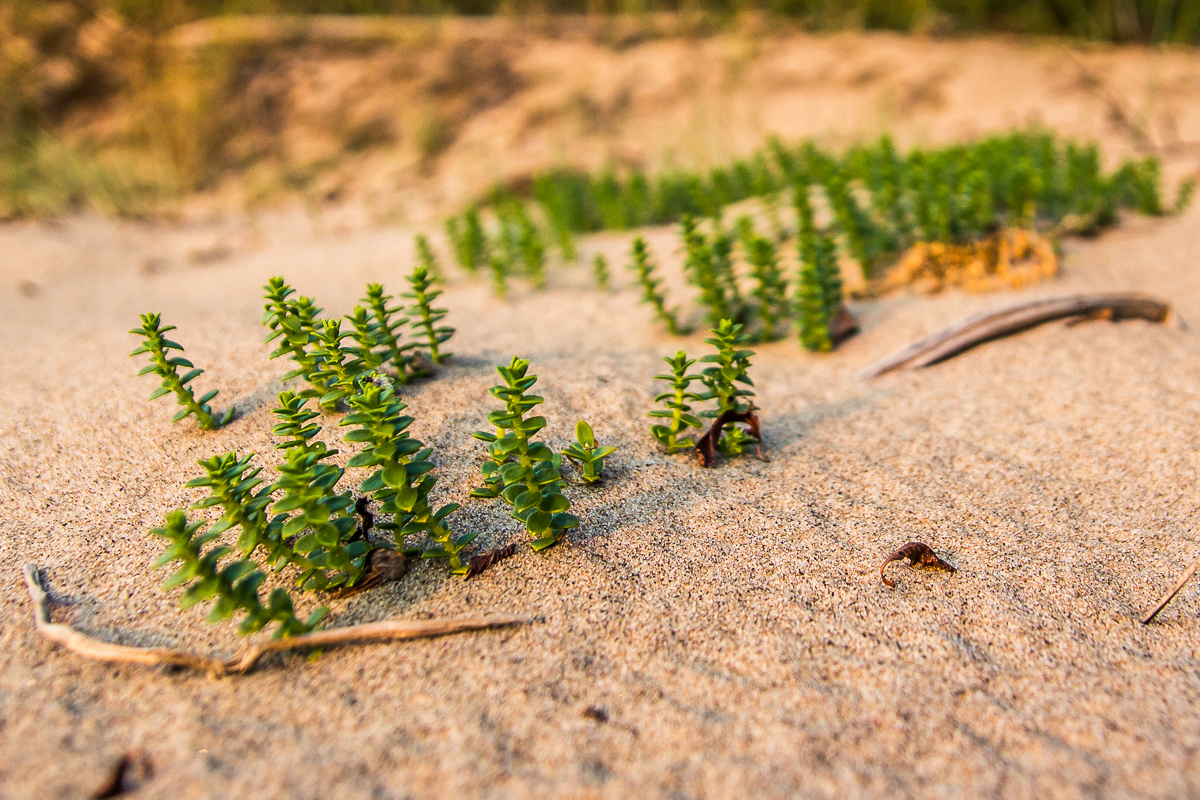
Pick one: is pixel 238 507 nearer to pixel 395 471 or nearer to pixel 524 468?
pixel 395 471

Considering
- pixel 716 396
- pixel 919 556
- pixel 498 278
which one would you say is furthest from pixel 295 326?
pixel 919 556

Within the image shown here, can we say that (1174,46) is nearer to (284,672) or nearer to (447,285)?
(447,285)

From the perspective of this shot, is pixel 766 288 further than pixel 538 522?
Yes

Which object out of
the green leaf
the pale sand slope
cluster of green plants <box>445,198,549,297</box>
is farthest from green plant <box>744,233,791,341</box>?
the green leaf

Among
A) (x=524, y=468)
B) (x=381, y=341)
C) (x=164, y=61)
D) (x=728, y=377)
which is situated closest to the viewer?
(x=524, y=468)

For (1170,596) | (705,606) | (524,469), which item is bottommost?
(1170,596)

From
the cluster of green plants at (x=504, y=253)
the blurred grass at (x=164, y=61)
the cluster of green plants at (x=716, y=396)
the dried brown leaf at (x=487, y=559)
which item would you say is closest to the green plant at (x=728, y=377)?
the cluster of green plants at (x=716, y=396)

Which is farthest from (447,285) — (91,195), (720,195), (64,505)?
(91,195)
